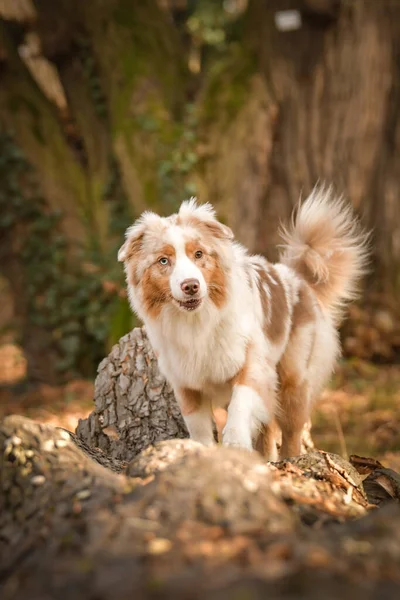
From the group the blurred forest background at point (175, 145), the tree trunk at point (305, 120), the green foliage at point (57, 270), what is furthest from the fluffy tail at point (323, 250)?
the green foliage at point (57, 270)

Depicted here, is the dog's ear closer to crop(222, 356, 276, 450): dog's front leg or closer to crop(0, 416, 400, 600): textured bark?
crop(222, 356, 276, 450): dog's front leg

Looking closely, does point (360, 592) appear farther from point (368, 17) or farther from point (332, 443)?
point (368, 17)

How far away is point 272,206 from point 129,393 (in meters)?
4.72

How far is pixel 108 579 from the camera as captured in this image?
5.72 feet

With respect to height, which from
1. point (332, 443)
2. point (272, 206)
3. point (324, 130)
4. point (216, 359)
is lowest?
point (332, 443)

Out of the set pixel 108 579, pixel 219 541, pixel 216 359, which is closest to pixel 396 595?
pixel 219 541

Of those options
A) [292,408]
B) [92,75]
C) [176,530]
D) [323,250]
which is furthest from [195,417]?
[92,75]

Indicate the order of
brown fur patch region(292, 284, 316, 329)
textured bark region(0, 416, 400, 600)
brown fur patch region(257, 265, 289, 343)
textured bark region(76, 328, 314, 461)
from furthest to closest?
brown fur patch region(292, 284, 316, 329) < textured bark region(76, 328, 314, 461) < brown fur patch region(257, 265, 289, 343) < textured bark region(0, 416, 400, 600)

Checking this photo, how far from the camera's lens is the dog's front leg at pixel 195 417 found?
4.21 metres

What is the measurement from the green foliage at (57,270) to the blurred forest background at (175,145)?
2 centimetres

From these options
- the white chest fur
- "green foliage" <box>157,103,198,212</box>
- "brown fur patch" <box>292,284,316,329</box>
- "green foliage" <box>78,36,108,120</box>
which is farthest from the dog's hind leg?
"green foliage" <box>78,36,108,120</box>

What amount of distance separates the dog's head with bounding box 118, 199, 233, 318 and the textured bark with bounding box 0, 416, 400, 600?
4.25 feet

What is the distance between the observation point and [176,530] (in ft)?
6.56

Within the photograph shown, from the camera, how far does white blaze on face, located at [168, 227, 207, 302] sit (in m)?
3.81
